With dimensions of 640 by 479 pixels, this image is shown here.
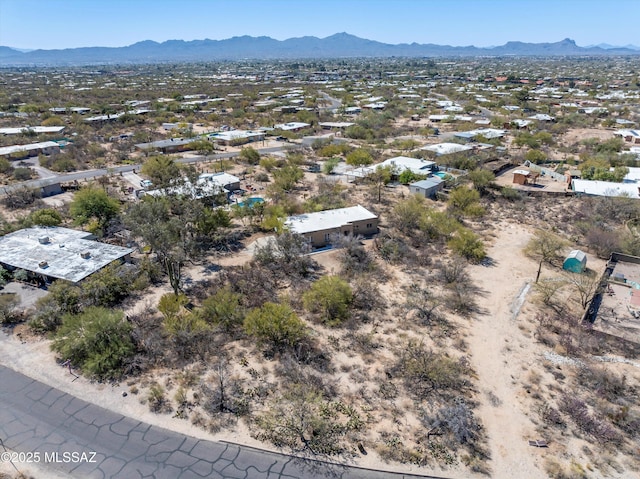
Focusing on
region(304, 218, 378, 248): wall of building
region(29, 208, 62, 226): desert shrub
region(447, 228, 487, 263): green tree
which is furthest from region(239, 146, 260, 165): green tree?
region(447, 228, 487, 263): green tree

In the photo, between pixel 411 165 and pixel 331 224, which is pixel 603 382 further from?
pixel 411 165

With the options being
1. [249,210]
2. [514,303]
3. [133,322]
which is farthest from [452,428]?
[249,210]

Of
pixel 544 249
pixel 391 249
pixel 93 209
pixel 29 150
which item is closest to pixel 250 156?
pixel 93 209

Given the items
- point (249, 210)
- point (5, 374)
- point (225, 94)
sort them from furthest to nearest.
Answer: point (225, 94), point (249, 210), point (5, 374)

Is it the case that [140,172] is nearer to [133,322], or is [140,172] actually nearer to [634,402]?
[133,322]

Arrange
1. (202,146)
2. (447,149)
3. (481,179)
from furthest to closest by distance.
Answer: (202,146) < (447,149) < (481,179)

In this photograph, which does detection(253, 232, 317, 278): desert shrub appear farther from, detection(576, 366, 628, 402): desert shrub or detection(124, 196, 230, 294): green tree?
detection(576, 366, 628, 402): desert shrub

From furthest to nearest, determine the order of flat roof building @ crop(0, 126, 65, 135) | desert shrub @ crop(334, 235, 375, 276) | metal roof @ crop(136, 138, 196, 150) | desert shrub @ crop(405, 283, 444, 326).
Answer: flat roof building @ crop(0, 126, 65, 135) → metal roof @ crop(136, 138, 196, 150) → desert shrub @ crop(334, 235, 375, 276) → desert shrub @ crop(405, 283, 444, 326)
